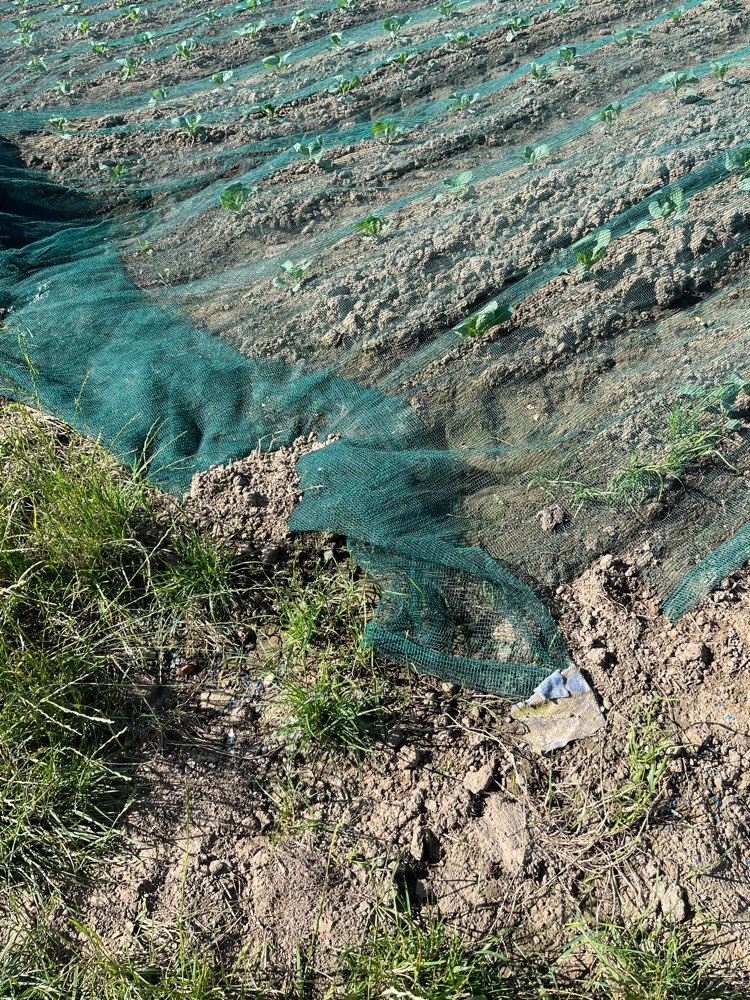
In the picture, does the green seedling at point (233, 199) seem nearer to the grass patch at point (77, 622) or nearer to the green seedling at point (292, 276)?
the green seedling at point (292, 276)

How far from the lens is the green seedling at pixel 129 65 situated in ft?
17.4

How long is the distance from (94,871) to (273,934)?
0.44 m

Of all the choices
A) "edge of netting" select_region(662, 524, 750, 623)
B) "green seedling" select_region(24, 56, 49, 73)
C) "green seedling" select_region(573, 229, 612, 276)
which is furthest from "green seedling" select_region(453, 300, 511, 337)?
"green seedling" select_region(24, 56, 49, 73)

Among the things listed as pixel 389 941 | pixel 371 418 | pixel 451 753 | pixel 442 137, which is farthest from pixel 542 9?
pixel 389 941

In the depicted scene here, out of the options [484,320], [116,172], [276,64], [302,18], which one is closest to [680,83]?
[484,320]

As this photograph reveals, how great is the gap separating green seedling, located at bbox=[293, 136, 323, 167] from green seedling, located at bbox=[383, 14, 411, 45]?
5.05 feet

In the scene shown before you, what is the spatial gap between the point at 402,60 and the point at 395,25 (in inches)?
18.0

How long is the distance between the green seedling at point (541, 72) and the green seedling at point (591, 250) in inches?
66.3

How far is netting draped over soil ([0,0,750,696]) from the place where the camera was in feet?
7.47

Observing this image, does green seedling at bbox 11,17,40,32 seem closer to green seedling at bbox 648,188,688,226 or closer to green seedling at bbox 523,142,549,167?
green seedling at bbox 523,142,549,167

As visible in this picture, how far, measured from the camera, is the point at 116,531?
236 centimetres

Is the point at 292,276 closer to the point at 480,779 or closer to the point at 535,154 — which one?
the point at 535,154

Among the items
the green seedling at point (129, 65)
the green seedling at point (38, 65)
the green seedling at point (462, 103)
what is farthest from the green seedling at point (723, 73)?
the green seedling at point (38, 65)

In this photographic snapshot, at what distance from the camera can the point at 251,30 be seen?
5453 millimetres
